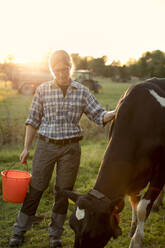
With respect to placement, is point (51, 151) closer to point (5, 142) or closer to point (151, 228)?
point (151, 228)

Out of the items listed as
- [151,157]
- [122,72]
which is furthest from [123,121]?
[122,72]

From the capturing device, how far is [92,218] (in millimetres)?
2746

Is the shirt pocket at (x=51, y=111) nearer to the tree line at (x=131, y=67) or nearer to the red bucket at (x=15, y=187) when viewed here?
the red bucket at (x=15, y=187)

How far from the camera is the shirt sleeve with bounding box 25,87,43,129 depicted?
3.76m

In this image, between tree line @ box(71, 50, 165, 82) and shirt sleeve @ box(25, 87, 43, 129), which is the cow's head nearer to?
shirt sleeve @ box(25, 87, 43, 129)

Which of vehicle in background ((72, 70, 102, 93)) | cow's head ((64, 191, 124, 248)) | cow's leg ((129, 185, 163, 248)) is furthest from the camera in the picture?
vehicle in background ((72, 70, 102, 93))

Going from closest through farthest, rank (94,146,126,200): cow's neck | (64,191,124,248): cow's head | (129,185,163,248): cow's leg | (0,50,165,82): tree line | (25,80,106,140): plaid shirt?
(64,191,124,248): cow's head → (94,146,126,200): cow's neck → (129,185,163,248): cow's leg → (25,80,106,140): plaid shirt → (0,50,165,82): tree line

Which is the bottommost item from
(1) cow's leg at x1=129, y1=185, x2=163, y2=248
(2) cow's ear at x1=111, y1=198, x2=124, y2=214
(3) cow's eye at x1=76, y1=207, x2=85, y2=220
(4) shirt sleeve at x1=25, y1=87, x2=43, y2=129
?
(1) cow's leg at x1=129, y1=185, x2=163, y2=248

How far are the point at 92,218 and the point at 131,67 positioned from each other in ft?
255

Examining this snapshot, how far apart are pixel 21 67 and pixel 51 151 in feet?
85.9

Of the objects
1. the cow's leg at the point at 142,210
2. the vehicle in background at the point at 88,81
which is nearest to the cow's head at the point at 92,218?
the cow's leg at the point at 142,210

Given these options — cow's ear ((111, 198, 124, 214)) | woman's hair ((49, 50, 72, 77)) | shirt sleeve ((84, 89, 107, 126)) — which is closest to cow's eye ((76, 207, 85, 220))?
cow's ear ((111, 198, 124, 214))

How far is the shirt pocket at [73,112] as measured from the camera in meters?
3.68

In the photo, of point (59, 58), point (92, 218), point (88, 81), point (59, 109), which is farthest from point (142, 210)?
point (88, 81)
